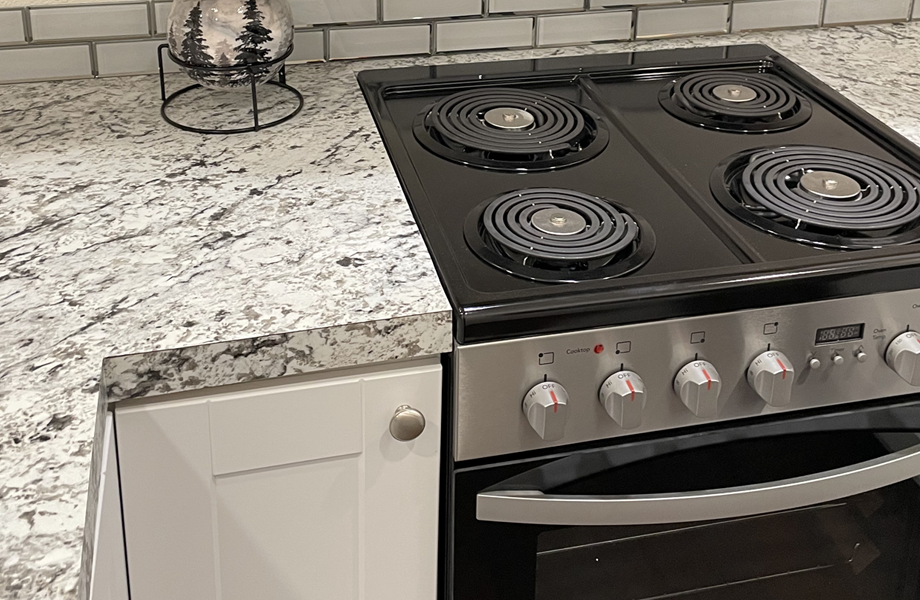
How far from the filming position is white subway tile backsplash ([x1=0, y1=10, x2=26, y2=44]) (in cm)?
148

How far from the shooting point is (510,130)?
1.39m

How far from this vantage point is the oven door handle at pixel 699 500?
112 cm

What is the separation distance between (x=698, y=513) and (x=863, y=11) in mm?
1111

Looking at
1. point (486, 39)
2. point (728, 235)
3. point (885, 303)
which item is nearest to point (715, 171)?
point (728, 235)

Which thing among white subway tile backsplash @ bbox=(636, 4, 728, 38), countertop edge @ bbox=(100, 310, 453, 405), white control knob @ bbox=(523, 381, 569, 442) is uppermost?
white subway tile backsplash @ bbox=(636, 4, 728, 38)

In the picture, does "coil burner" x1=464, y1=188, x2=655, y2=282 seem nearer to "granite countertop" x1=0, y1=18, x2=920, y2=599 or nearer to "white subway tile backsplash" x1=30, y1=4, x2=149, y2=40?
"granite countertop" x1=0, y1=18, x2=920, y2=599

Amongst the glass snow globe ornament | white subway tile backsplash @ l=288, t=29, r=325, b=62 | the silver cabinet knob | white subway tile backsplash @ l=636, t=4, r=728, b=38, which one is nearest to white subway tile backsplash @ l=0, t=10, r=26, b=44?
the glass snow globe ornament

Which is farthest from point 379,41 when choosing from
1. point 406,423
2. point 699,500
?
point 699,500

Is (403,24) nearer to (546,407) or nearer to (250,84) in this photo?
(250,84)

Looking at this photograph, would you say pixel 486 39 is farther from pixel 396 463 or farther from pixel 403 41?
pixel 396 463

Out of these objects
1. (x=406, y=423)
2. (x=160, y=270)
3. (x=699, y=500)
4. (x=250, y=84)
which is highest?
(x=250, y=84)

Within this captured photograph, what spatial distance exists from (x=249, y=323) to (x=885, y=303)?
0.70m

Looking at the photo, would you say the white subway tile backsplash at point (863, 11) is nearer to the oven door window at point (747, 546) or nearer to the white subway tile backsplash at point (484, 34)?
the white subway tile backsplash at point (484, 34)

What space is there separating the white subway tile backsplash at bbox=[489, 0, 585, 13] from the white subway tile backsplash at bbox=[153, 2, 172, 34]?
517 millimetres
